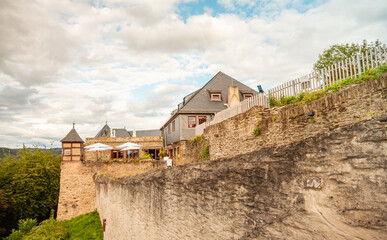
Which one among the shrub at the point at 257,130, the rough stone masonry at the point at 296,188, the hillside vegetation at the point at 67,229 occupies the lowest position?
the hillside vegetation at the point at 67,229

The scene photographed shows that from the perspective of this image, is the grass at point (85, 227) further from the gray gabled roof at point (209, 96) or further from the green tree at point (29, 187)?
the gray gabled roof at point (209, 96)

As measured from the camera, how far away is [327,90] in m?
7.59

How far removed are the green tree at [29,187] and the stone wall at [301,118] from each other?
2083cm

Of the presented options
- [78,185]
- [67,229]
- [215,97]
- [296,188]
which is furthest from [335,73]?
[78,185]

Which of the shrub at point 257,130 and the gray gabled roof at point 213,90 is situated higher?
the gray gabled roof at point 213,90

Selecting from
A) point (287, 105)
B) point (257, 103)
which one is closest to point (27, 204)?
point (257, 103)

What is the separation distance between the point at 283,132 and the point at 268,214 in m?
6.17

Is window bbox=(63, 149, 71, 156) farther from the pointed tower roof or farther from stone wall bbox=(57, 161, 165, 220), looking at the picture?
the pointed tower roof

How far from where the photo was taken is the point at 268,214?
2.80 metres

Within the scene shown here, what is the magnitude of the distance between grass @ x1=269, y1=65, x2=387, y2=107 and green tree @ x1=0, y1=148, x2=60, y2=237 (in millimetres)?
24844

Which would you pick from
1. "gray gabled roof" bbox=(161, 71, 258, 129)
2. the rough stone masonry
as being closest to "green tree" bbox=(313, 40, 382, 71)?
"gray gabled roof" bbox=(161, 71, 258, 129)

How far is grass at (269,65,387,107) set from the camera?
614 cm

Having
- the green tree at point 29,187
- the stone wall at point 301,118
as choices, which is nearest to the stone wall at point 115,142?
the green tree at point 29,187

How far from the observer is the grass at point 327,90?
6.14 meters
